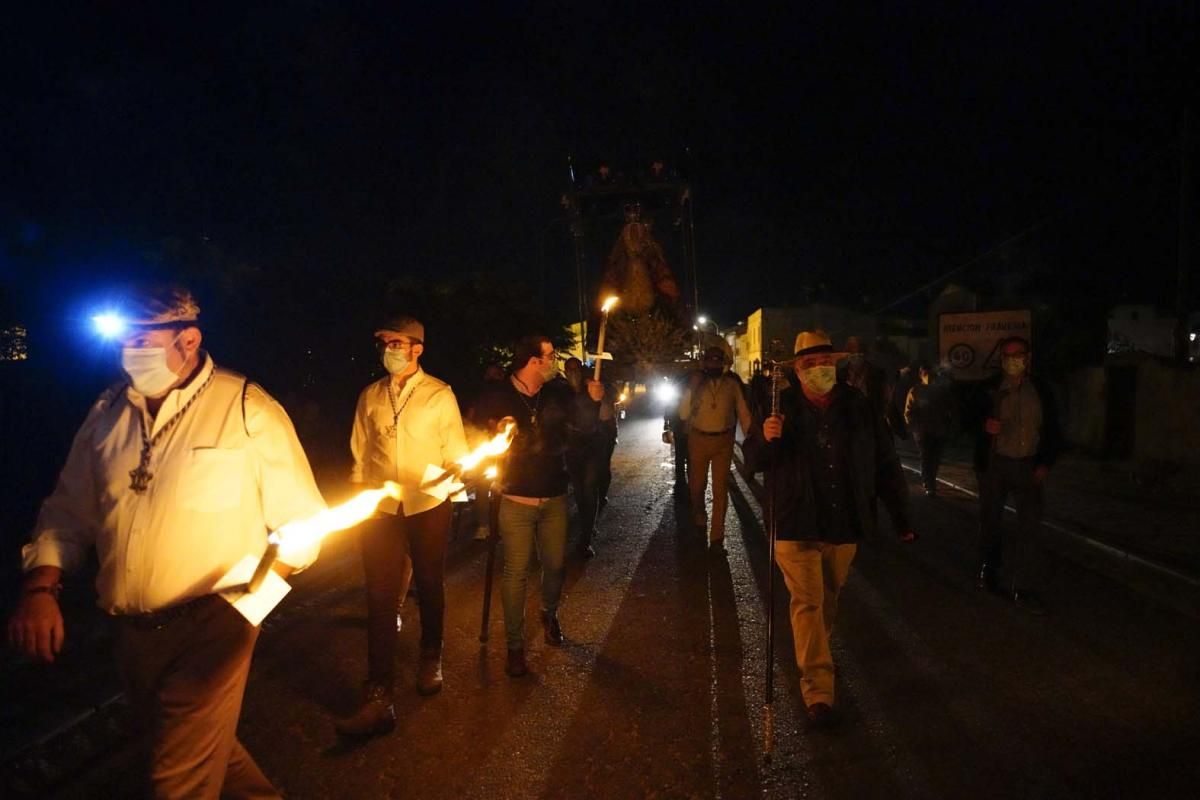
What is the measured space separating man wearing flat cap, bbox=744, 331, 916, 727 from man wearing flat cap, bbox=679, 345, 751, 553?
11.3 feet

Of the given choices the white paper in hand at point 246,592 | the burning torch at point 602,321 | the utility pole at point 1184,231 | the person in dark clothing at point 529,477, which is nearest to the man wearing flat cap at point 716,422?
the burning torch at point 602,321

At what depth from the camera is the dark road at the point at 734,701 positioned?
338 centimetres

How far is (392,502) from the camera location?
4051 mm

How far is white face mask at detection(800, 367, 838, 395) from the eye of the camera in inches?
159

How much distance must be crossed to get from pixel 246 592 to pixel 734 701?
9.21ft

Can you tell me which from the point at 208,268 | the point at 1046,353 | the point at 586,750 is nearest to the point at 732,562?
the point at 586,750

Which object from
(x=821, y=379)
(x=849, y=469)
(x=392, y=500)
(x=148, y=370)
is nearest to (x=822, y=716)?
(x=849, y=469)

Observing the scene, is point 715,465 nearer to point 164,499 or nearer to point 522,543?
point 522,543

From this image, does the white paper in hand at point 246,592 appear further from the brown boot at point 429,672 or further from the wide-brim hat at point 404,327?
the brown boot at point 429,672

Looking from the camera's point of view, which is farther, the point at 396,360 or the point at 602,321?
the point at 602,321

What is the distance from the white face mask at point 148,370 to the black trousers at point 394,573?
1741 mm

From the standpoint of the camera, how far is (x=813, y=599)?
4004 mm

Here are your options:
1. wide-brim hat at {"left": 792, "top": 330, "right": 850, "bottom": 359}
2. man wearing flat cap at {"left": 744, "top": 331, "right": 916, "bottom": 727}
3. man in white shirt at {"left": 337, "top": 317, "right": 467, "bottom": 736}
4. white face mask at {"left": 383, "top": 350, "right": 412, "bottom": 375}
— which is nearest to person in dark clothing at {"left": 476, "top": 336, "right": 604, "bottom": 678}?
man in white shirt at {"left": 337, "top": 317, "right": 467, "bottom": 736}

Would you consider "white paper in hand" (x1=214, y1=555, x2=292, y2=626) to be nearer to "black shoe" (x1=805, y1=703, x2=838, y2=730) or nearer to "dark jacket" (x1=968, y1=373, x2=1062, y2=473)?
"black shoe" (x1=805, y1=703, x2=838, y2=730)
